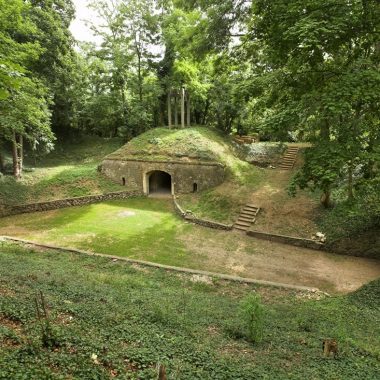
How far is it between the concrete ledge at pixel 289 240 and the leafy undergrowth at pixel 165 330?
4.08 meters

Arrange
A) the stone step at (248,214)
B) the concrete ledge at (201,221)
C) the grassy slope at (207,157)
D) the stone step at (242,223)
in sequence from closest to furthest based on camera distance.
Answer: the stone step at (242,223) < the concrete ledge at (201,221) < the stone step at (248,214) < the grassy slope at (207,157)

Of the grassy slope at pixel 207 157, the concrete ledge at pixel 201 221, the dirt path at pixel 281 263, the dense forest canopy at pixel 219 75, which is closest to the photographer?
the dense forest canopy at pixel 219 75

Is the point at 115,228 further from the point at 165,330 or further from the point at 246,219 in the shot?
the point at 165,330

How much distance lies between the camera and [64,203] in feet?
66.2

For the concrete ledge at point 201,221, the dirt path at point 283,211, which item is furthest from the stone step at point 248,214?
the concrete ledge at point 201,221

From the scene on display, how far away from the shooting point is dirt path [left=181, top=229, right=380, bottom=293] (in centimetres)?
1195

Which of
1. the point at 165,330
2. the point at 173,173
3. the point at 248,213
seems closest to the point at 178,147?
the point at 173,173

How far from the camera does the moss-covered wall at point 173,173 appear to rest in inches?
824

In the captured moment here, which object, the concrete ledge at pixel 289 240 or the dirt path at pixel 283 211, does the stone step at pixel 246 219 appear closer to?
the dirt path at pixel 283 211

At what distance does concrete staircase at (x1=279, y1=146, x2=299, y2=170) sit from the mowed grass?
880cm

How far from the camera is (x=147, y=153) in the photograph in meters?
22.8

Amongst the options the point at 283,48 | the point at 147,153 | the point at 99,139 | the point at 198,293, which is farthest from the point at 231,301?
the point at 99,139

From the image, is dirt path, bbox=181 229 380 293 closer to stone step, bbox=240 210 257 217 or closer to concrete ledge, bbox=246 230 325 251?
concrete ledge, bbox=246 230 325 251

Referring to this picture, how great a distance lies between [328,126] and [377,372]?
407 inches
